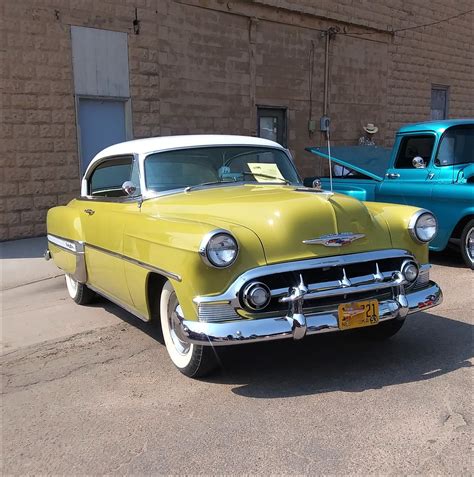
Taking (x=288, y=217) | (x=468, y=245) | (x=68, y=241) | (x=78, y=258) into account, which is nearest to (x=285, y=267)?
(x=288, y=217)

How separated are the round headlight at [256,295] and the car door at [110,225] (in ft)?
4.25

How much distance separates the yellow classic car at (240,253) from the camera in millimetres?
3254

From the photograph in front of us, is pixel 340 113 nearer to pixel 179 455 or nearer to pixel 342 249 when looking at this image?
pixel 342 249

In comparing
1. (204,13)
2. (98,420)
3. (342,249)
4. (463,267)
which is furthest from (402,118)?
(98,420)

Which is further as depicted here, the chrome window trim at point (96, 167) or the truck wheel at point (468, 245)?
the truck wheel at point (468, 245)

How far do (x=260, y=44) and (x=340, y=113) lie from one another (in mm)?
3116

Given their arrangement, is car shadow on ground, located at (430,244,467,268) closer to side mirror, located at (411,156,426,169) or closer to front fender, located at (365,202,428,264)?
side mirror, located at (411,156,426,169)

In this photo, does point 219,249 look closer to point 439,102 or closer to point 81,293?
point 81,293

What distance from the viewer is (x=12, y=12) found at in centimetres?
866

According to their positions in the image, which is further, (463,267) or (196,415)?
(463,267)

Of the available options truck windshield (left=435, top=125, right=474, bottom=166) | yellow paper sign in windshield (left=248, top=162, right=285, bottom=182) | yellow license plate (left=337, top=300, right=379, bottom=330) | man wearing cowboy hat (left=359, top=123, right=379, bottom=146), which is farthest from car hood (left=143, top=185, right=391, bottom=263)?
man wearing cowboy hat (left=359, top=123, right=379, bottom=146)

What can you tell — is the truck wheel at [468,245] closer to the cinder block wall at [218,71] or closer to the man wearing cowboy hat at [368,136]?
the cinder block wall at [218,71]

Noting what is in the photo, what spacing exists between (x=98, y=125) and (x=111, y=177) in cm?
494

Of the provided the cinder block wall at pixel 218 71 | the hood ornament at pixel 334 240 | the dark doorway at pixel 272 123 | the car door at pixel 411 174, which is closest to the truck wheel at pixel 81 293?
the hood ornament at pixel 334 240
